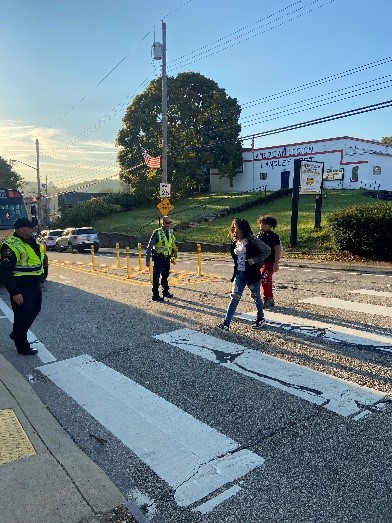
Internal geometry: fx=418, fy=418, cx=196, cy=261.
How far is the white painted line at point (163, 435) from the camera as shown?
3123 millimetres

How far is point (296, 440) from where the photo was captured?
3.58m

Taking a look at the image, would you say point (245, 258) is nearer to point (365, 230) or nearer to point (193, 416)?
point (193, 416)

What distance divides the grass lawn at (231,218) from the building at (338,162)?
12.6ft

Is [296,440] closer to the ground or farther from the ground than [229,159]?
closer to the ground

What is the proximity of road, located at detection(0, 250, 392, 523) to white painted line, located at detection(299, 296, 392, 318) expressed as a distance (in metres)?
0.04

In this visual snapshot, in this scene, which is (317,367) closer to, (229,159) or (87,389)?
(87,389)

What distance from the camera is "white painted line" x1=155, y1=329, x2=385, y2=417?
13.9ft

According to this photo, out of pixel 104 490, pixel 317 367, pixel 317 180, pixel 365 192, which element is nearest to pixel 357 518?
pixel 104 490

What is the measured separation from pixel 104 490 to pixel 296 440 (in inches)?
64.4

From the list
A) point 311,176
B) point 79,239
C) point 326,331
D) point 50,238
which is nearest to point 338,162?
point 311,176

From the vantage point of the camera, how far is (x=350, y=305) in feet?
27.2

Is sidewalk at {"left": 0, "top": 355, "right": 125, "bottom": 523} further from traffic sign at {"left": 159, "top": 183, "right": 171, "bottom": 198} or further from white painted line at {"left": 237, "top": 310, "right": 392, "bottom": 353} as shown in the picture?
traffic sign at {"left": 159, "top": 183, "right": 171, "bottom": 198}

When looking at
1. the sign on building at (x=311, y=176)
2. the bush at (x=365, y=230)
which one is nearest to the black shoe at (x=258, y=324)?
the bush at (x=365, y=230)

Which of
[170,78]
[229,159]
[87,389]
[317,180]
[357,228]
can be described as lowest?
[87,389]
